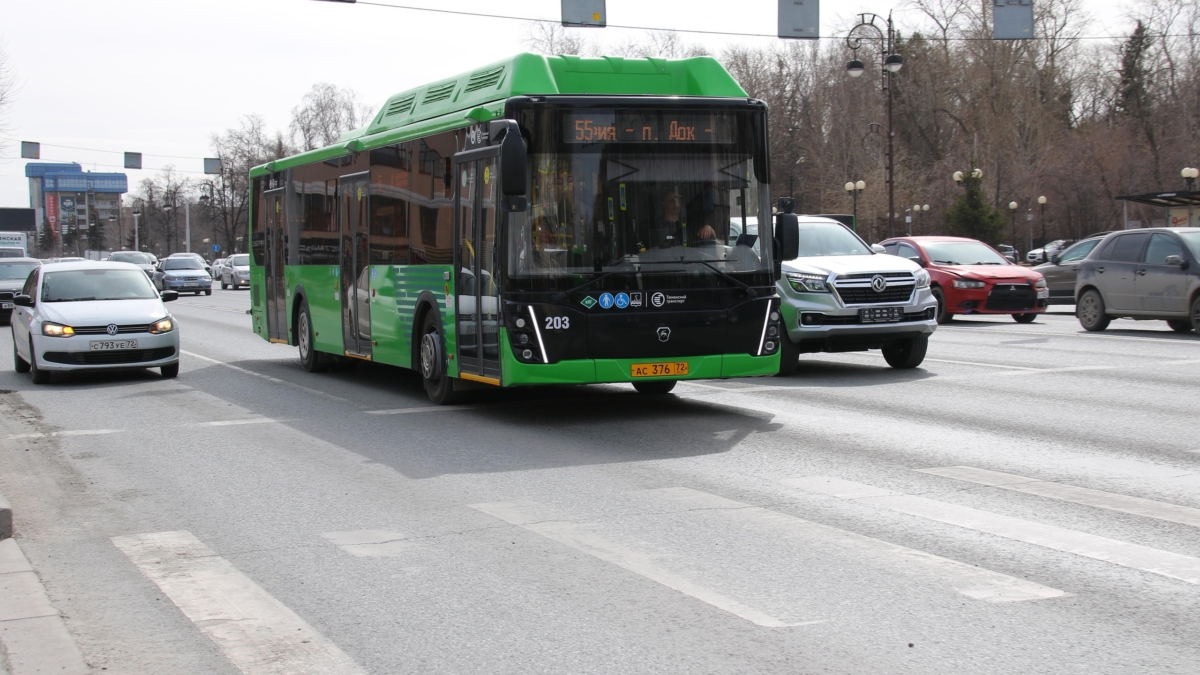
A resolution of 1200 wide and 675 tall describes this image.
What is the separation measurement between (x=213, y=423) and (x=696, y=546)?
7.16 m

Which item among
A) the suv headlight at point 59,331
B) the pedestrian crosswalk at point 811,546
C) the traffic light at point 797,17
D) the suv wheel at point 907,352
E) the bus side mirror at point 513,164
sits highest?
the traffic light at point 797,17

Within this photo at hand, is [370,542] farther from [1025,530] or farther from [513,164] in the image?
[513,164]

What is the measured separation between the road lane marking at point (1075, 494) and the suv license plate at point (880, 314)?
20.9 ft

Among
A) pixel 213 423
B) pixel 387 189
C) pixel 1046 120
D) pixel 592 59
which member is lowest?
pixel 213 423

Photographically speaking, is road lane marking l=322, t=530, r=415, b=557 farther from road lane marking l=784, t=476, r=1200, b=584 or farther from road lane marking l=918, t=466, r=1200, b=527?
road lane marking l=918, t=466, r=1200, b=527

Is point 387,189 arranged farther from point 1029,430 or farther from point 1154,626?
point 1154,626

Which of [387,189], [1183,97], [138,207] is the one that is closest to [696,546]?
[387,189]

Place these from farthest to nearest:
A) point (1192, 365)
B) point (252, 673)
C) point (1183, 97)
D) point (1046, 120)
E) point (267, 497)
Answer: point (1046, 120) < point (1183, 97) < point (1192, 365) < point (267, 497) < point (252, 673)

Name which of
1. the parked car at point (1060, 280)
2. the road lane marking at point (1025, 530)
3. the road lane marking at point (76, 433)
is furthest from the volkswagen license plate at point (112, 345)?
the parked car at point (1060, 280)

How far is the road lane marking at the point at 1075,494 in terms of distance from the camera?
727cm

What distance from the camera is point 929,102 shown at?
8150cm

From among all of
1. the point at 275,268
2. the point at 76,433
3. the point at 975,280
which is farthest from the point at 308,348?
the point at 975,280

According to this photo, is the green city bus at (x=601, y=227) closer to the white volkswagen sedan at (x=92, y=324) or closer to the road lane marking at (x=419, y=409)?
the road lane marking at (x=419, y=409)

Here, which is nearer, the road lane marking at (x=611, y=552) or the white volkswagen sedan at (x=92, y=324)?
the road lane marking at (x=611, y=552)
